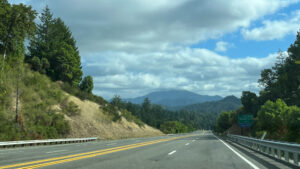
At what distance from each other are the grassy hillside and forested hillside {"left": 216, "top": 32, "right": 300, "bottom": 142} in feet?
96.9

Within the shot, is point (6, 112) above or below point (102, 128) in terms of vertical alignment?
above

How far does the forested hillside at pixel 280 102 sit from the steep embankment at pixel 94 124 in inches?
1085

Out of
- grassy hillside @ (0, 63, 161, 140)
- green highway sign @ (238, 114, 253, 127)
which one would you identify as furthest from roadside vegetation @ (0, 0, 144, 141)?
green highway sign @ (238, 114, 253, 127)

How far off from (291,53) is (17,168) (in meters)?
67.2

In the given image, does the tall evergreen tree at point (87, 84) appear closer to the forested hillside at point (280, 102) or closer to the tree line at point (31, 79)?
the tree line at point (31, 79)

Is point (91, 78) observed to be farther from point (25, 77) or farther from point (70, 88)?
point (25, 77)

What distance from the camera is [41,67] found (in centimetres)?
5634

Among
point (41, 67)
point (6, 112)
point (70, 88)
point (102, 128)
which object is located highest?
point (41, 67)

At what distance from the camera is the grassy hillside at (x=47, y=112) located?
116 feet

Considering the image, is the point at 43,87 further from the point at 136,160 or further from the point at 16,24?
the point at 136,160

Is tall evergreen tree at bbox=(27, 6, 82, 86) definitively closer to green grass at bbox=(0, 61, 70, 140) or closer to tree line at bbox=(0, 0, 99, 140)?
tree line at bbox=(0, 0, 99, 140)

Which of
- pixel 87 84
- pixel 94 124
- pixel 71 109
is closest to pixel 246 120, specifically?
pixel 94 124

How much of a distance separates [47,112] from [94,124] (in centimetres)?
1071

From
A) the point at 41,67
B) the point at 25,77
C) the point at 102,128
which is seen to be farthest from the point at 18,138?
the point at 41,67
